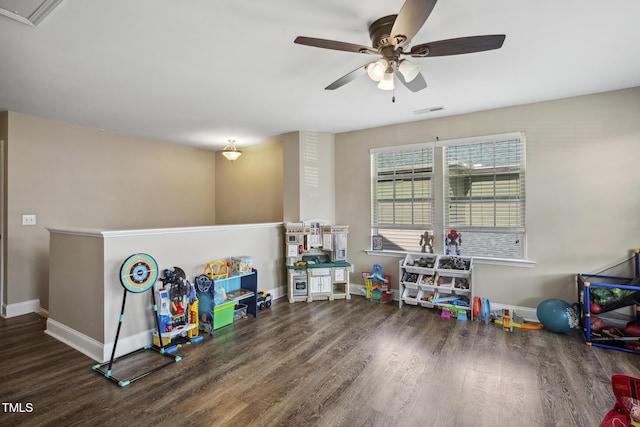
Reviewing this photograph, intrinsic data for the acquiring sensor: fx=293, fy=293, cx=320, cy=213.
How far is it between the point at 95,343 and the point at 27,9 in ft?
8.90

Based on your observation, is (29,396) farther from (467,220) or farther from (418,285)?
(467,220)

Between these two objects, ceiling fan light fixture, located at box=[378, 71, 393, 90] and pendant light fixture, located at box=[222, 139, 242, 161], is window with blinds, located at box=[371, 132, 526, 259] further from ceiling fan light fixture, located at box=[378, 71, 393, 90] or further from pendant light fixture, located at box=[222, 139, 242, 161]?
pendant light fixture, located at box=[222, 139, 242, 161]

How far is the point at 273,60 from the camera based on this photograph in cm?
254

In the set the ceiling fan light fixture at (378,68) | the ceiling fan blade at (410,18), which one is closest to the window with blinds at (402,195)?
the ceiling fan light fixture at (378,68)

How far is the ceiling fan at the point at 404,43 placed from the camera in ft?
5.16

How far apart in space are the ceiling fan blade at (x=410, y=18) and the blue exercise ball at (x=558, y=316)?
3.26 meters

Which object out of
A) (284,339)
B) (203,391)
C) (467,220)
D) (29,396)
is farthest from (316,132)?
(29,396)

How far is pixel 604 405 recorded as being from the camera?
207 centimetres

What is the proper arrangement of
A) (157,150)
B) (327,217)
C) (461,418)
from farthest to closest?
(157,150) < (327,217) < (461,418)

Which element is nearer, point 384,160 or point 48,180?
point 48,180

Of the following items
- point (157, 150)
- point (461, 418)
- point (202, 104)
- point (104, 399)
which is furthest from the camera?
point (157, 150)

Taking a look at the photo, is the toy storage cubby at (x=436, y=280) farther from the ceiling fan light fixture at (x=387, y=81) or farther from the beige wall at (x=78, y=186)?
the beige wall at (x=78, y=186)

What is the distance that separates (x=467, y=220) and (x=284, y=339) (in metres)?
2.89

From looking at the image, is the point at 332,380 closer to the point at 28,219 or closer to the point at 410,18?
the point at 410,18
